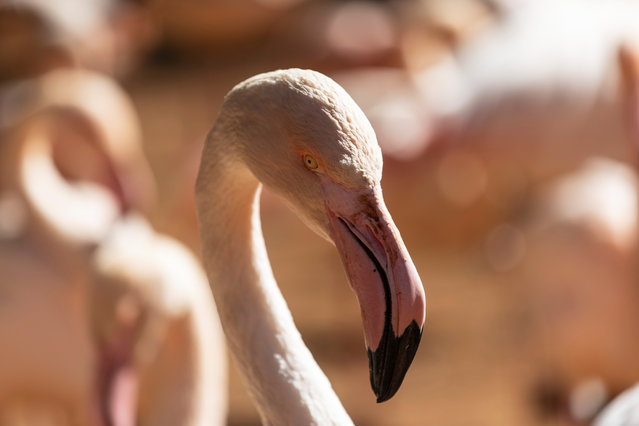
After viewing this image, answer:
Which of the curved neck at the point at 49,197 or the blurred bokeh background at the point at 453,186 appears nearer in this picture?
the blurred bokeh background at the point at 453,186

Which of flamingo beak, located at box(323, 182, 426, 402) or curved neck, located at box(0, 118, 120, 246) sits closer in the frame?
flamingo beak, located at box(323, 182, 426, 402)

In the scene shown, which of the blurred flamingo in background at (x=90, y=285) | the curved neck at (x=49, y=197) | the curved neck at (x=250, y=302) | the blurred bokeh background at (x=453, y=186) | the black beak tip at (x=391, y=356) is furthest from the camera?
the curved neck at (x=49, y=197)

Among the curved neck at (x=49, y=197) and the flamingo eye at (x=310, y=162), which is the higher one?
the flamingo eye at (x=310, y=162)

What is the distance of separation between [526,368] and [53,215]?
6.91 ft

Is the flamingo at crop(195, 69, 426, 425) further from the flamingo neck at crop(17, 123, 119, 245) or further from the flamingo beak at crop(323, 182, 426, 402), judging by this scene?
the flamingo neck at crop(17, 123, 119, 245)

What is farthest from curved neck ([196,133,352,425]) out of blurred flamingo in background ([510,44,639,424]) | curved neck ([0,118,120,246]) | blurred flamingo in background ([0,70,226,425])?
curved neck ([0,118,120,246])

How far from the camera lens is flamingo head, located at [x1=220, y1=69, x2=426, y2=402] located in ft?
5.51

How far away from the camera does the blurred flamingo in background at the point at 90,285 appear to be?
2.71 meters

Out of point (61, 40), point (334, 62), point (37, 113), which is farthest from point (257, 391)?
point (61, 40)

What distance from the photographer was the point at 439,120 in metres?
4.96

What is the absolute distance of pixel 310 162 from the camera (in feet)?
5.75

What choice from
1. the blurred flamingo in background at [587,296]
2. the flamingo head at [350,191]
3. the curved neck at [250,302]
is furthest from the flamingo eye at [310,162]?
the blurred flamingo in background at [587,296]

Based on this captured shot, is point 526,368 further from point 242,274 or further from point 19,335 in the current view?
point 242,274

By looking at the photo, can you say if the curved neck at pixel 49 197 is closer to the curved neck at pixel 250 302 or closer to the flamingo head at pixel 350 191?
the curved neck at pixel 250 302
